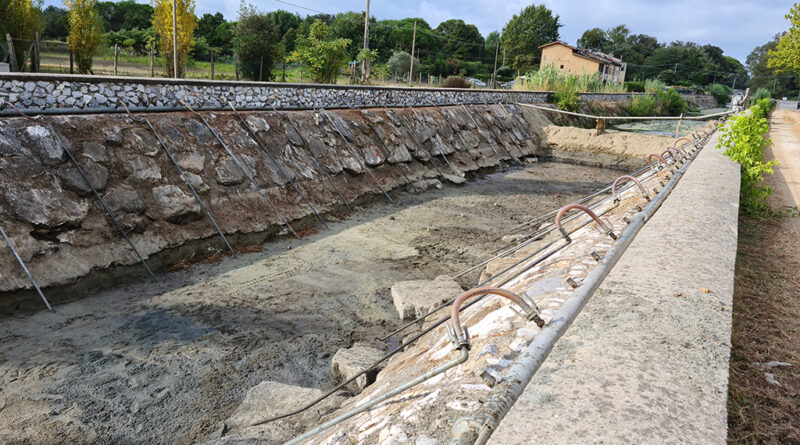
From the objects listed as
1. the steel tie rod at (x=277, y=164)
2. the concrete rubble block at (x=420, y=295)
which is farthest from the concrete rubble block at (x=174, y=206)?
the concrete rubble block at (x=420, y=295)

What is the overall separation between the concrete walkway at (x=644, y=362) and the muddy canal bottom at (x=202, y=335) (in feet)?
8.93

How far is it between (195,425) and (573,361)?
2950mm

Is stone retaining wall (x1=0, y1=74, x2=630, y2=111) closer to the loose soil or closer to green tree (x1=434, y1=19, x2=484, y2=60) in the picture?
the loose soil

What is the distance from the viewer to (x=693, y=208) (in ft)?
15.7

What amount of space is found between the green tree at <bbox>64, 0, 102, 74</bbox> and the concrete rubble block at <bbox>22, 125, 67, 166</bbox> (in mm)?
14740

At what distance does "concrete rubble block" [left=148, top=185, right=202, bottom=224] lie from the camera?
7.01m

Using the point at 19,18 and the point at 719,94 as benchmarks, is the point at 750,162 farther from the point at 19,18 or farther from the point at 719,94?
the point at 719,94

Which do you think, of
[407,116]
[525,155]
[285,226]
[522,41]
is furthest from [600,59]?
[285,226]

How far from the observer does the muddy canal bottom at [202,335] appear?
390cm

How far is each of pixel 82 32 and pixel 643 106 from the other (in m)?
27.6

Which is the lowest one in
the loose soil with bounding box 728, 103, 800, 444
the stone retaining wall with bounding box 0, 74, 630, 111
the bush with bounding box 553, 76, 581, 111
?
the loose soil with bounding box 728, 103, 800, 444

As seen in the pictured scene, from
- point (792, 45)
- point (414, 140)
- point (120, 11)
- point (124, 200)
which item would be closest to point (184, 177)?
point (124, 200)

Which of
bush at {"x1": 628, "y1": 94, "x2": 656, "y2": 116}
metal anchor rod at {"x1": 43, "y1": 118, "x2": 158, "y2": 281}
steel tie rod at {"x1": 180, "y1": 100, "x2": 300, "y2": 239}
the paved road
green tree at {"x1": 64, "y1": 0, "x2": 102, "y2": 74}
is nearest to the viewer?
metal anchor rod at {"x1": 43, "y1": 118, "x2": 158, "y2": 281}

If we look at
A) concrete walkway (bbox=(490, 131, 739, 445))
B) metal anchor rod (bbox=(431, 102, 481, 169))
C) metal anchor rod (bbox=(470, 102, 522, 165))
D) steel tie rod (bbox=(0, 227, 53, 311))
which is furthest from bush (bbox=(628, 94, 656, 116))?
steel tie rod (bbox=(0, 227, 53, 311))
